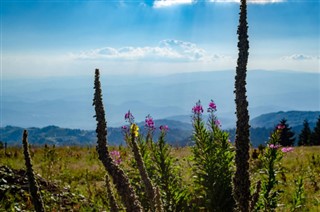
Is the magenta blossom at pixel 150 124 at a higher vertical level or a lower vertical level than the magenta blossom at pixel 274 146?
higher

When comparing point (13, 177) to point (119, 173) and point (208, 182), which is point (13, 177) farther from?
point (119, 173)

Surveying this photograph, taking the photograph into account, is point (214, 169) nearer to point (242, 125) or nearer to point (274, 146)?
point (274, 146)

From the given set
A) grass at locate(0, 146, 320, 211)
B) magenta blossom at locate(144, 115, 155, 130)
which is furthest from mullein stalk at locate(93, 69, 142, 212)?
magenta blossom at locate(144, 115, 155, 130)

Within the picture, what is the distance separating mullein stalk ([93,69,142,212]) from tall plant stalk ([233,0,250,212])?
97cm

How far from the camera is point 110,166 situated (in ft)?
6.51

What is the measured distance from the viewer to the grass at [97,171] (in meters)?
10.9

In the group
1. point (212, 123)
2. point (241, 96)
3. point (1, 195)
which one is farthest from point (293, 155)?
point (241, 96)

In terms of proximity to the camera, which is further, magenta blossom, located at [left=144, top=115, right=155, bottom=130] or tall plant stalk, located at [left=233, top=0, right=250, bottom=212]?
magenta blossom, located at [left=144, top=115, right=155, bottom=130]

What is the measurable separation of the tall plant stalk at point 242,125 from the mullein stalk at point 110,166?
968mm

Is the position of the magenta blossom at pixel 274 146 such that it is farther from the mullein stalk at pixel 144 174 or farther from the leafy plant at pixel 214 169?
the mullein stalk at pixel 144 174

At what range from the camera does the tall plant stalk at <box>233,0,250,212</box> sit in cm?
266

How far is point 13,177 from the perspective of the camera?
38.2ft

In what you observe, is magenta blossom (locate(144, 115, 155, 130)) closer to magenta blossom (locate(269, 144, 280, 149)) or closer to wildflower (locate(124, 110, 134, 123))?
wildflower (locate(124, 110, 134, 123))

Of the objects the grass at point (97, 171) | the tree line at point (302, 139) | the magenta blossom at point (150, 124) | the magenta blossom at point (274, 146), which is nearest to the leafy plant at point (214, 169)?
the grass at point (97, 171)
